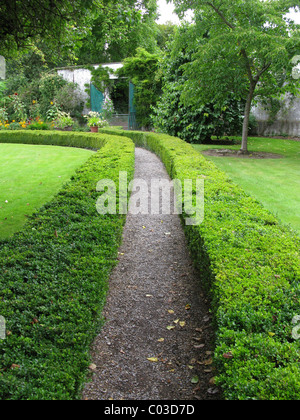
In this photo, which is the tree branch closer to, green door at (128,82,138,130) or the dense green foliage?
the dense green foliage

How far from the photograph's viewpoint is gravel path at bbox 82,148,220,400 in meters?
2.42

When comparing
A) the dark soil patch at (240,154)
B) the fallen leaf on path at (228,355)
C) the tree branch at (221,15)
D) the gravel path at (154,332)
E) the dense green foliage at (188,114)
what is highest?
the tree branch at (221,15)

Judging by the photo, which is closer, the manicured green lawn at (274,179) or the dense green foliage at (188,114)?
the manicured green lawn at (274,179)

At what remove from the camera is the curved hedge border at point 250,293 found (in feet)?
5.83

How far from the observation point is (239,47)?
9266 mm

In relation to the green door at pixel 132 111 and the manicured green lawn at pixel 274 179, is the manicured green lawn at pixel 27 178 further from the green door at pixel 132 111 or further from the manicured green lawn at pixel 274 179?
the green door at pixel 132 111

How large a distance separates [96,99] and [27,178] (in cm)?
1450

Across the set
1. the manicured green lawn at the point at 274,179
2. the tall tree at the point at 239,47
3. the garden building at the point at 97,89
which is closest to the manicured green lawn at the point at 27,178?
the manicured green lawn at the point at 274,179

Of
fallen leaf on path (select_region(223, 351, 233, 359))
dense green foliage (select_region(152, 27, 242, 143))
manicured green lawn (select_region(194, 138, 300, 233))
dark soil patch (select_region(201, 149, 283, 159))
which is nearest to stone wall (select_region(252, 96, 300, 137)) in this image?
dense green foliage (select_region(152, 27, 242, 143))

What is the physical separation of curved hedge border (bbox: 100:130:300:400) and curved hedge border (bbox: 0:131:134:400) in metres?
0.93

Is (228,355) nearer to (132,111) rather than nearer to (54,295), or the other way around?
(54,295)

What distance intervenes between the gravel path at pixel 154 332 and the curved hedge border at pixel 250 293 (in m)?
0.43

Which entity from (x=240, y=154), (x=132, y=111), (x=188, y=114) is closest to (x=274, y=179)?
(x=240, y=154)

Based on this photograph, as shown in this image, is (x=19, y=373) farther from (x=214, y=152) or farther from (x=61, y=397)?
(x=214, y=152)
